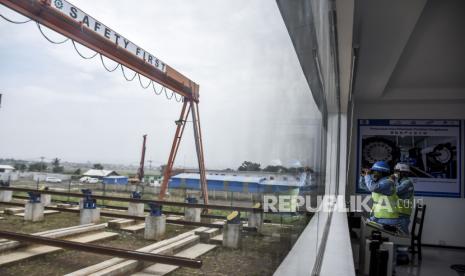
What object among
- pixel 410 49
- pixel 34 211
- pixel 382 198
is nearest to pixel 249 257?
pixel 34 211

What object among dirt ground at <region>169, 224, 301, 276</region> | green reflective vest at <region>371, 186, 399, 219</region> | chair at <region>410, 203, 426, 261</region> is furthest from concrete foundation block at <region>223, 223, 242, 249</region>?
chair at <region>410, 203, 426, 261</region>

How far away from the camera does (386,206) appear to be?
346 cm

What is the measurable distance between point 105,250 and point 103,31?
0.14 meters

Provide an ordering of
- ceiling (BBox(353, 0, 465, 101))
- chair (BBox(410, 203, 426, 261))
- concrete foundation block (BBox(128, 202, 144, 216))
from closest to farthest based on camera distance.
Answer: concrete foundation block (BBox(128, 202, 144, 216))
ceiling (BBox(353, 0, 465, 101))
chair (BBox(410, 203, 426, 261))

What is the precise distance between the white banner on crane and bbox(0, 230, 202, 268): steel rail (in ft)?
0.39

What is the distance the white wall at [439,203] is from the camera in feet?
16.4

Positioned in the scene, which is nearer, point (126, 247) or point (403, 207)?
point (126, 247)

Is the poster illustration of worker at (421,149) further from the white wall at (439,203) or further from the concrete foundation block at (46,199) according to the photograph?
the concrete foundation block at (46,199)

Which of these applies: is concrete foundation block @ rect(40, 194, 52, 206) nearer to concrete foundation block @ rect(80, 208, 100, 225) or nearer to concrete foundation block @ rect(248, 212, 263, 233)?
concrete foundation block @ rect(80, 208, 100, 225)

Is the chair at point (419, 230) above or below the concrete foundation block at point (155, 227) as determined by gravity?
below

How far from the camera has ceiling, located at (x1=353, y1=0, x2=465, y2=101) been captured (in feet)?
7.48

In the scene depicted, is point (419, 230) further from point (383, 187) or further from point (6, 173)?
point (6, 173)

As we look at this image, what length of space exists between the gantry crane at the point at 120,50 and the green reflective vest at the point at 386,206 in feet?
11.6

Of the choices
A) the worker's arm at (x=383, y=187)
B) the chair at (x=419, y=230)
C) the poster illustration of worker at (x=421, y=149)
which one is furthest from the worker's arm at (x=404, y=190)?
the poster illustration of worker at (x=421, y=149)
